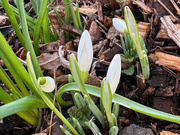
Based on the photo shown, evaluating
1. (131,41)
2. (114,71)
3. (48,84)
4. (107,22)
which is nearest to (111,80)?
(114,71)

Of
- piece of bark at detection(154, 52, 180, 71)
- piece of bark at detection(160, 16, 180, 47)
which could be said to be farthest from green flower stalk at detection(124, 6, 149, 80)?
piece of bark at detection(160, 16, 180, 47)

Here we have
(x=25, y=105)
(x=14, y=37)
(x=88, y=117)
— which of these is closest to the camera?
(x=25, y=105)

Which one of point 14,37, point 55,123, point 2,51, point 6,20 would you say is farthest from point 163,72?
point 6,20

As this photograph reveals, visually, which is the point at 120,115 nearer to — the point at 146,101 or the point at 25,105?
the point at 146,101

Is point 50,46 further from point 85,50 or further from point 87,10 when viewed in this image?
point 85,50

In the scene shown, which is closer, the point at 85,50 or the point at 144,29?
the point at 85,50
